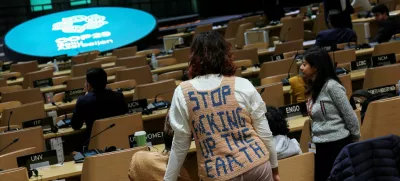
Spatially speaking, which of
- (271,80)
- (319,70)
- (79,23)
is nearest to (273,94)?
(271,80)

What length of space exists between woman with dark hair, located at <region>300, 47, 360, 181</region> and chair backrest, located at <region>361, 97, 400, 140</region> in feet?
2.99

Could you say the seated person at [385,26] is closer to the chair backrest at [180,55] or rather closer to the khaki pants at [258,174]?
the chair backrest at [180,55]

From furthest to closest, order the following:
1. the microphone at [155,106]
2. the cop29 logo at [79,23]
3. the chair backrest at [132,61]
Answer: the cop29 logo at [79,23]
the chair backrest at [132,61]
the microphone at [155,106]

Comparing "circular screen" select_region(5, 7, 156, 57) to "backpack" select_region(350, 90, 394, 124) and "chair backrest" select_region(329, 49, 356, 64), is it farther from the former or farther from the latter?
"backpack" select_region(350, 90, 394, 124)

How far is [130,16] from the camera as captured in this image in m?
19.1

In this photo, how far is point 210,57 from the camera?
3811 millimetres

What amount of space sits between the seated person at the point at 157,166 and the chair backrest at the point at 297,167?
20.1 inches

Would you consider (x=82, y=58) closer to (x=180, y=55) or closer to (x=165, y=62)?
(x=180, y=55)

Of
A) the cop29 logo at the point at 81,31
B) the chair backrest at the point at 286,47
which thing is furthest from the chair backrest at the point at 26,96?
the cop29 logo at the point at 81,31

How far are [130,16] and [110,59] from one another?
505cm

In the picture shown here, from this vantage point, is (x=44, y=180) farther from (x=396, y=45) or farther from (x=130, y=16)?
(x=130, y=16)

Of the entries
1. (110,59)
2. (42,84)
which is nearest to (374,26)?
(110,59)

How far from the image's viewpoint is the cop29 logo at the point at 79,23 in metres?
18.6

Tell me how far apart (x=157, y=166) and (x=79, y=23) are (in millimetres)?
14767
